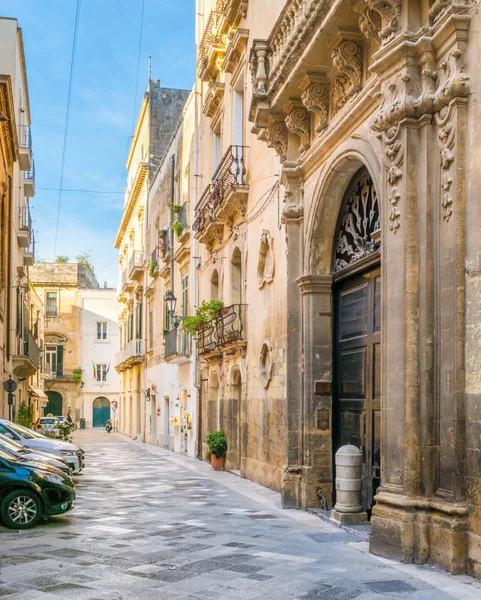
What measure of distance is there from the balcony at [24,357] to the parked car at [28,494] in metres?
18.2

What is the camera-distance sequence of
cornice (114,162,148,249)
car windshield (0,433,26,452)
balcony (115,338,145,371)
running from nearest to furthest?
car windshield (0,433,26,452) < balcony (115,338,145,371) < cornice (114,162,148,249)

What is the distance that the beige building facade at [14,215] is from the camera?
24.6 meters

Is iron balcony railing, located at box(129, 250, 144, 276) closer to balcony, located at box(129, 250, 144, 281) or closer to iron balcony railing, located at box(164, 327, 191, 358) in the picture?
balcony, located at box(129, 250, 144, 281)

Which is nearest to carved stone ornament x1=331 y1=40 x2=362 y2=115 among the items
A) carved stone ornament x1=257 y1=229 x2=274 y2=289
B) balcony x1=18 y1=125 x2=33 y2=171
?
carved stone ornament x1=257 y1=229 x2=274 y2=289

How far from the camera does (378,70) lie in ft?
28.4

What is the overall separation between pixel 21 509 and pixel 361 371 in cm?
475

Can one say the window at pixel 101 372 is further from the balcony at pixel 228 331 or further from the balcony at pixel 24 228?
the balcony at pixel 228 331

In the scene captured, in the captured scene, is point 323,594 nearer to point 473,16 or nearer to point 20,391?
point 473,16

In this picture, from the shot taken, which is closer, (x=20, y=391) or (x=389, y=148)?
(x=389, y=148)

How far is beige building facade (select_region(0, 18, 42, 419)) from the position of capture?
24.6 metres

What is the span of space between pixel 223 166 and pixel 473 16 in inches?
476

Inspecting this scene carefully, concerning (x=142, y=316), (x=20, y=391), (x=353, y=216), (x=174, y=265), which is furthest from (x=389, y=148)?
(x=142, y=316)

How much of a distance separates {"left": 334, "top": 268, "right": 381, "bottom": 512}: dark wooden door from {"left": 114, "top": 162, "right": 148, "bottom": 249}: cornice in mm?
29029

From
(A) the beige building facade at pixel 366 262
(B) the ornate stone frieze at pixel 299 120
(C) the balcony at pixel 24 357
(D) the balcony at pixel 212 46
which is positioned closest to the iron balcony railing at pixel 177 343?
(C) the balcony at pixel 24 357
